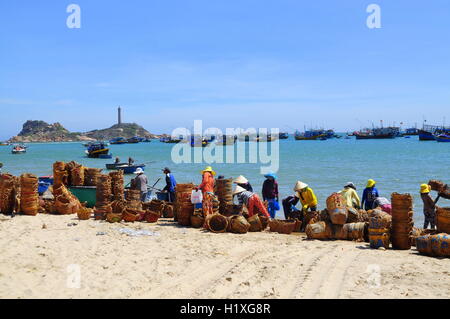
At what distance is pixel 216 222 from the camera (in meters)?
9.29

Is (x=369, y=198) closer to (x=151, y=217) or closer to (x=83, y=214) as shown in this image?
(x=151, y=217)

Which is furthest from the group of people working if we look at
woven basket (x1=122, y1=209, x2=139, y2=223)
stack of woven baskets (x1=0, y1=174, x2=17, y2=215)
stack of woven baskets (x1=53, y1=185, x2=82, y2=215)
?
stack of woven baskets (x1=0, y1=174, x2=17, y2=215)

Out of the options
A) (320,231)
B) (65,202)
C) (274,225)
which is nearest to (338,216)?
(320,231)

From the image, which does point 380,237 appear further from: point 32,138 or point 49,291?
point 32,138

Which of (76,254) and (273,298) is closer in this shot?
(273,298)

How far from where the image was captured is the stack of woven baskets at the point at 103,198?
10.2m

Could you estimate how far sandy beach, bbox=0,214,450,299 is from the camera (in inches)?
205

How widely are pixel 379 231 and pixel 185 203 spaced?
439cm

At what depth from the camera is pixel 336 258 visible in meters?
6.73

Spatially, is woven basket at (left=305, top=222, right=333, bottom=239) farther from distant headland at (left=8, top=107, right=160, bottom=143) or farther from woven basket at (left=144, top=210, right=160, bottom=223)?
distant headland at (left=8, top=107, right=160, bottom=143)

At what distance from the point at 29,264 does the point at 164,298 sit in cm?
242

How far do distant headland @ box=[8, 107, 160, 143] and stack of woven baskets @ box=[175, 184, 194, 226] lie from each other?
6570 inches

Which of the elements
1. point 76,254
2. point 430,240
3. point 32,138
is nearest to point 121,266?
point 76,254

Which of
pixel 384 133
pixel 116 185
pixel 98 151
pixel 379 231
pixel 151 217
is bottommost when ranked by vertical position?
pixel 151 217
